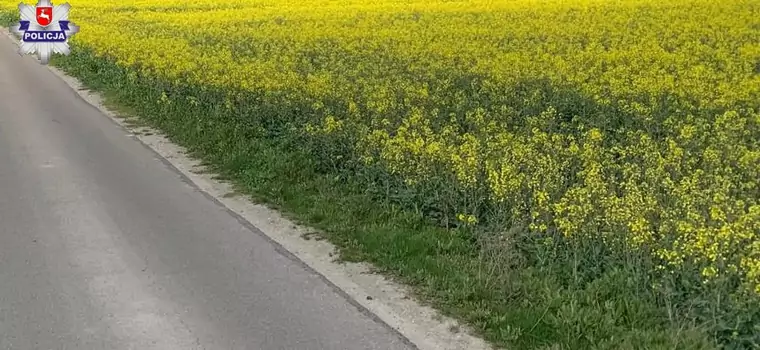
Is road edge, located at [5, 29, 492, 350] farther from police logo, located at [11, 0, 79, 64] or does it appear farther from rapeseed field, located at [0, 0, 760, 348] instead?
police logo, located at [11, 0, 79, 64]

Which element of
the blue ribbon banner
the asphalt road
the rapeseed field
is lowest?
the blue ribbon banner

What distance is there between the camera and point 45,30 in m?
28.3

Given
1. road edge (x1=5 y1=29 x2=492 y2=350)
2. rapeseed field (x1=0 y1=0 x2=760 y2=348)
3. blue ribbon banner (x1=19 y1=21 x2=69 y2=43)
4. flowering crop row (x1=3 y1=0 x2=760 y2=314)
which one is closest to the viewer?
road edge (x1=5 y1=29 x2=492 y2=350)

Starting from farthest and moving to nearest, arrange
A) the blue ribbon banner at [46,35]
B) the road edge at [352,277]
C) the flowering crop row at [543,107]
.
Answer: the blue ribbon banner at [46,35], the flowering crop row at [543,107], the road edge at [352,277]

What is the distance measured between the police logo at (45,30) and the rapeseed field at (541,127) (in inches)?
64.0

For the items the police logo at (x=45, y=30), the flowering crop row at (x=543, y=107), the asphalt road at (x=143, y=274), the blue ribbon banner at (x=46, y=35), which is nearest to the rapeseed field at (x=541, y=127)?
the flowering crop row at (x=543, y=107)

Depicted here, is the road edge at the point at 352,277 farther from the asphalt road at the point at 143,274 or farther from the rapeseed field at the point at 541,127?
the rapeseed field at the point at 541,127

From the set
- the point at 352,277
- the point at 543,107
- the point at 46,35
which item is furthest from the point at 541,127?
the point at 46,35

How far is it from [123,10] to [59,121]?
27.6m

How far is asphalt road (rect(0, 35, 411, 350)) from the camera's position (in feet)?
17.6

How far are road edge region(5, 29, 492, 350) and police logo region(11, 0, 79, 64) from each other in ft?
54.0

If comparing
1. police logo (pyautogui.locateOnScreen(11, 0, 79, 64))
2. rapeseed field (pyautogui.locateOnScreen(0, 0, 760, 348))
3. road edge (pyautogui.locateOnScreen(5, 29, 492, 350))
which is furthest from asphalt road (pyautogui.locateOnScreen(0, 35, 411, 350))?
police logo (pyautogui.locateOnScreen(11, 0, 79, 64))

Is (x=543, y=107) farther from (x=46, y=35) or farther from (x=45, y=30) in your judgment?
(x=45, y=30)

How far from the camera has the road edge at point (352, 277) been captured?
5.30 metres
